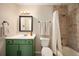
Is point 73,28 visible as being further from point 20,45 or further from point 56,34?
point 20,45

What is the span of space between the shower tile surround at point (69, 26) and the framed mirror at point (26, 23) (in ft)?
1.25

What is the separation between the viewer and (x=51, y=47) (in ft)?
4.83

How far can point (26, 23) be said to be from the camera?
152 cm

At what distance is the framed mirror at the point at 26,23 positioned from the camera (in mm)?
1438

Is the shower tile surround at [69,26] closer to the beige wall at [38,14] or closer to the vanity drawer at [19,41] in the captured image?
the beige wall at [38,14]

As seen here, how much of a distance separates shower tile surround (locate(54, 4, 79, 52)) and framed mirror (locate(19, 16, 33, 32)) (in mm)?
380

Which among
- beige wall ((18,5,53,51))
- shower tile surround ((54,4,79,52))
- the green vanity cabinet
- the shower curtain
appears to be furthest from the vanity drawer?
shower tile surround ((54,4,79,52))

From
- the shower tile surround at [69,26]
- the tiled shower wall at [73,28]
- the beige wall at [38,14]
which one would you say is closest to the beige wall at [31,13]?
the beige wall at [38,14]

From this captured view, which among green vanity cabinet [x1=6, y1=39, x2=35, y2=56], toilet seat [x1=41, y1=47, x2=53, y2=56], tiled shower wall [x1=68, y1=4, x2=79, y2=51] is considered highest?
tiled shower wall [x1=68, y1=4, x2=79, y2=51]

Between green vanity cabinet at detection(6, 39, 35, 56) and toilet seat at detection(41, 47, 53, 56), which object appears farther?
green vanity cabinet at detection(6, 39, 35, 56)

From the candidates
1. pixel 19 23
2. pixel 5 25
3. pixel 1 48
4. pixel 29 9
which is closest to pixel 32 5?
pixel 29 9

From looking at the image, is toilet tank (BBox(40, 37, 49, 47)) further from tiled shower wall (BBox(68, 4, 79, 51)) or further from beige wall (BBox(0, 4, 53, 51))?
tiled shower wall (BBox(68, 4, 79, 51))

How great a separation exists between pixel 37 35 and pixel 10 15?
16.0 inches

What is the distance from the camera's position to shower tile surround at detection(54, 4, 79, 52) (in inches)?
56.2
